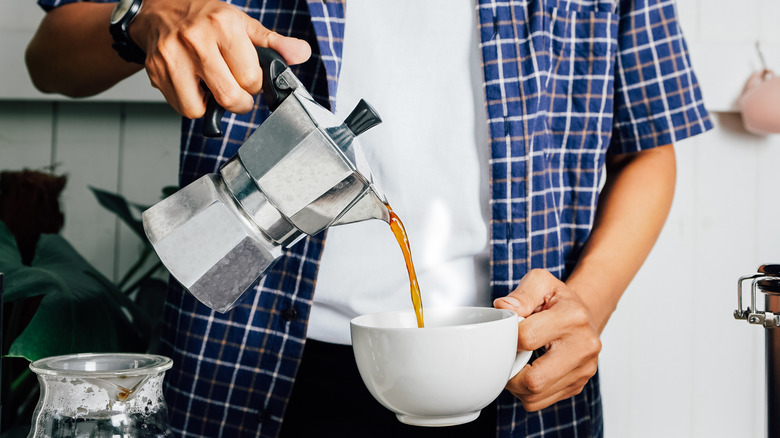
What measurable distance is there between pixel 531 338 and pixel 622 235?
27 centimetres

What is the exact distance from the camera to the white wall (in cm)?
137

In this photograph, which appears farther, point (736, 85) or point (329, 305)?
point (736, 85)

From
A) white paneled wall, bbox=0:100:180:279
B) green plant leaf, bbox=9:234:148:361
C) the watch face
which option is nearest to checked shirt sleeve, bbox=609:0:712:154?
the watch face

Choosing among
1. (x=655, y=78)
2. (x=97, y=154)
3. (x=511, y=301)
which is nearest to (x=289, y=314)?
(x=511, y=301)

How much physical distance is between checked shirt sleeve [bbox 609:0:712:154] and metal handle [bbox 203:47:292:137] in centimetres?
51

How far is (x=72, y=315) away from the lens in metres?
0.80

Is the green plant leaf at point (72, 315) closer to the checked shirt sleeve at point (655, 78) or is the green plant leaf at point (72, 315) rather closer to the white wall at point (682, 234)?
the white wall at point (682, 234)

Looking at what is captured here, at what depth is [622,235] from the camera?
0.75 meters

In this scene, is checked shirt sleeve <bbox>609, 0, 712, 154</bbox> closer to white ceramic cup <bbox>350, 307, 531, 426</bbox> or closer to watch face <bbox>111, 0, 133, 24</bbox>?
white ceramic cup <bbox>350, 307, 531, 426</bbox>

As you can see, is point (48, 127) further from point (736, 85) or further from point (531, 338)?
point (736, 85)

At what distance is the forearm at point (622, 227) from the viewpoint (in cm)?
71

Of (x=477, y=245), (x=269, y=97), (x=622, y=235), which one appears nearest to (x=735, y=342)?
(x=622, y=235)

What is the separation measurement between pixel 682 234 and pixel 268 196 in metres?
1.18

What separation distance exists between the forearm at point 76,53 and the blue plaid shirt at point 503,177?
115 mm
